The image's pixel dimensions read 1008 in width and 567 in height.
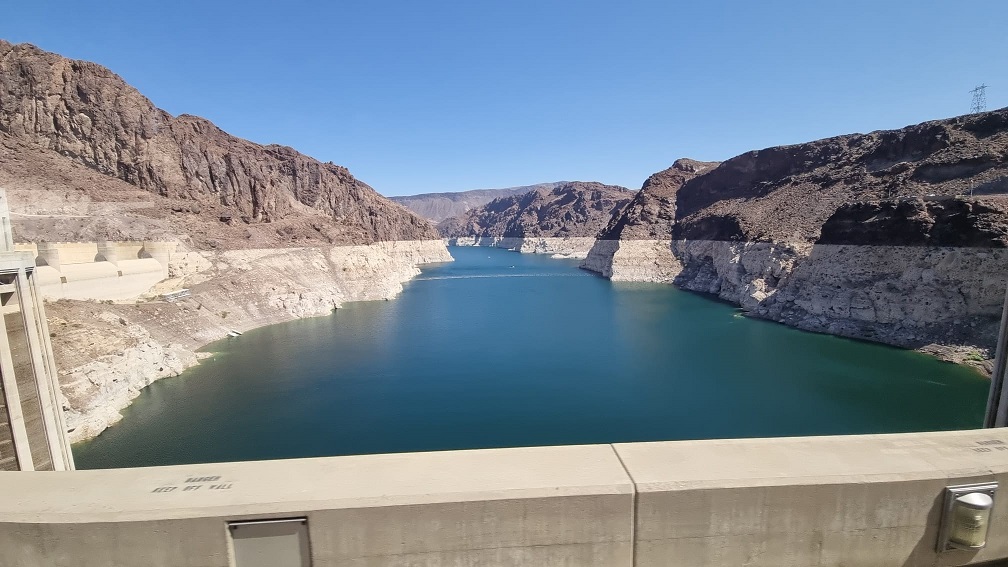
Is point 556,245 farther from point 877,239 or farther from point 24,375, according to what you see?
point 24,375

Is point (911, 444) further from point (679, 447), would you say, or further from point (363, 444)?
point (363, 444)

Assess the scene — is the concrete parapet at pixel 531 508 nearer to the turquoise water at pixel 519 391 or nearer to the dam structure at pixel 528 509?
the dam structure at pixel 528 509

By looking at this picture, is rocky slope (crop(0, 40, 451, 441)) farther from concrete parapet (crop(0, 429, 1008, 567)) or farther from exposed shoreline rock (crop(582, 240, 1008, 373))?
exposed shoreline rock (crop(582, 240, 1008, 373))

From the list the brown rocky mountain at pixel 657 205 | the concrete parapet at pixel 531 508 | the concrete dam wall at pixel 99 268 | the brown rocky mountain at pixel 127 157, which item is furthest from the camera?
the brown rocky mountain at pixel 657 205

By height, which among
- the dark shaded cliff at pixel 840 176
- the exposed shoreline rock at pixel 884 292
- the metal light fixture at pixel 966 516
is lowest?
the exposed shoreline rock at pixel 884 292

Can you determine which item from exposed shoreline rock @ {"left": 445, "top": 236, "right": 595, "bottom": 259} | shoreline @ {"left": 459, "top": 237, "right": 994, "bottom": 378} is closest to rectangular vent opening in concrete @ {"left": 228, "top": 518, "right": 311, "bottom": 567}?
shoreline @ {"left": 459, "top": 237, "right": 994, "bottom": 378}

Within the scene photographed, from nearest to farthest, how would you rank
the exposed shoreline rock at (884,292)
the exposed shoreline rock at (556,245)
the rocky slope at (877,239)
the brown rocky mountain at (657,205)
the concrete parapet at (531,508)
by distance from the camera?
the concrete parapet at (531,508)
the exposed shoreline rock at (884,292)
the rocky slope at (877,239)
the brown rocky mountain at (657,205)
the exposed shoreline rock at (556,245)

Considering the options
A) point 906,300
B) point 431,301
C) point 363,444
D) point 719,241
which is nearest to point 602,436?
point 363,444

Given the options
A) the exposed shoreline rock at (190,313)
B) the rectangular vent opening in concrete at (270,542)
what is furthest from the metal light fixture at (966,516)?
the exposed shoreline rock at (190,313)
